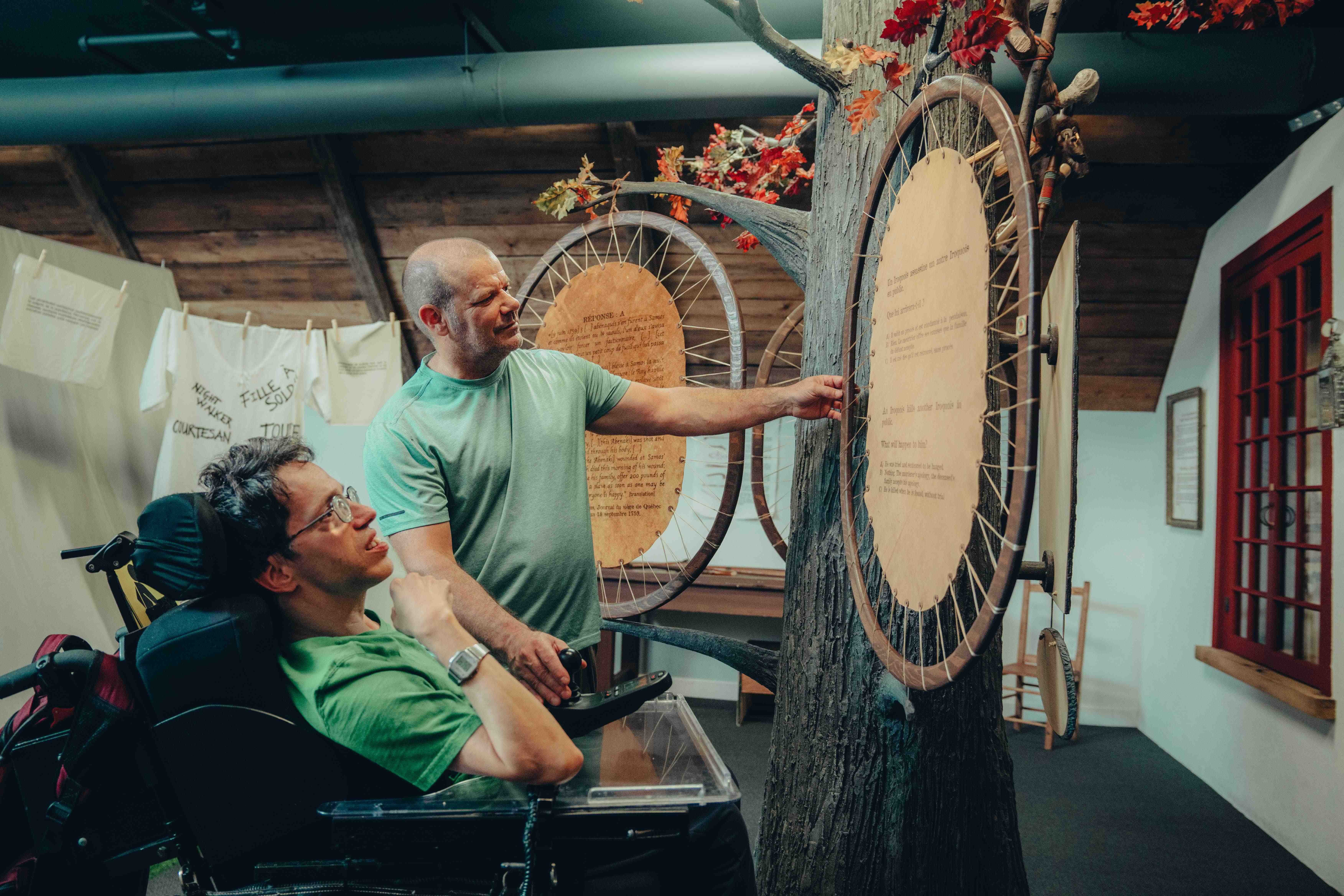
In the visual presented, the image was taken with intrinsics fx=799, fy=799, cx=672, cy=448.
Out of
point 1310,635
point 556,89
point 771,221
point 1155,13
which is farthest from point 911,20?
point 1310,635

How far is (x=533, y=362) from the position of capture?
170cm

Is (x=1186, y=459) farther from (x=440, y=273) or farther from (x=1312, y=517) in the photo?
(x=440, y=273)

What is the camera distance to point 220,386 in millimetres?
3785

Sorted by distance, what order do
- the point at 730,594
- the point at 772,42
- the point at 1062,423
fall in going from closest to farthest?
the point at 1062,423
the point at 772,42
the point at 730,594

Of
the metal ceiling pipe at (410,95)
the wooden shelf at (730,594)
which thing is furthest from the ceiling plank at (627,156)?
the wooden shelf at (730,594)

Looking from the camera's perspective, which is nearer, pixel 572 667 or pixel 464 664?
pixel 464 664

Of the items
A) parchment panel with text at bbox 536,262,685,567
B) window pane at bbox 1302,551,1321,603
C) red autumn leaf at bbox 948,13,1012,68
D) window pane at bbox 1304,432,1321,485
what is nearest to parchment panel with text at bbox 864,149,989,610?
red autumn leaf at bbox 948,13,1012,68

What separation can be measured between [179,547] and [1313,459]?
3.42 metres

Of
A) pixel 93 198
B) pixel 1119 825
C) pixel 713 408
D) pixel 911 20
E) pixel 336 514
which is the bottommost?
pixel 1119 825

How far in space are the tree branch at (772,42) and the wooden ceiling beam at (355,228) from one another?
266cm

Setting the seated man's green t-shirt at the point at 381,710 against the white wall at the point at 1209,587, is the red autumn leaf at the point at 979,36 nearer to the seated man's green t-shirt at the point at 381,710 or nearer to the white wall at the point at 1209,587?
the seated man's green t-shirt at the point at 381,710

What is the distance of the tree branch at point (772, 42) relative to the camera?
4.66 feet

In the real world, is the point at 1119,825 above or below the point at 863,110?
below

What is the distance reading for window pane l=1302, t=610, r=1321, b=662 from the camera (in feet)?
9.37
